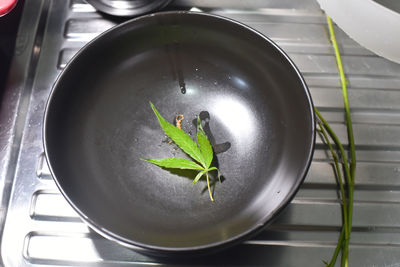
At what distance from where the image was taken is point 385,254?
2.74 ft

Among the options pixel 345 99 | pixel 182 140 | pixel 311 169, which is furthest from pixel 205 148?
pixel 345 99

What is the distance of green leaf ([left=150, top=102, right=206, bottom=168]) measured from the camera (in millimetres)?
802

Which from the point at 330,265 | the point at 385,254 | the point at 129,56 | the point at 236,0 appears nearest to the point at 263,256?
the point at 330,265

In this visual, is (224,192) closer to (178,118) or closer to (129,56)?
(178,118)

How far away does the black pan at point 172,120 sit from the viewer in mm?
744

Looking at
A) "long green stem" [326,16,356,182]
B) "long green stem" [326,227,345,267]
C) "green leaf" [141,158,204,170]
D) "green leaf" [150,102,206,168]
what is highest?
"long green stem" [326,16,356,182]

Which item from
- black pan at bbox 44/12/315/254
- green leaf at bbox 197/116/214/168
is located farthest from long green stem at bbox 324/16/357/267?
green leaf at bbox 197/116/214/168

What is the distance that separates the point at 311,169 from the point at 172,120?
32 cm

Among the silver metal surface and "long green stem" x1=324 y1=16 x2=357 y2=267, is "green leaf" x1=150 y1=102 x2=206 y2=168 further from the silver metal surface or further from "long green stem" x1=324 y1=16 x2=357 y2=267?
"long green stem" x1=324 y1=16 x2=357 y2=267

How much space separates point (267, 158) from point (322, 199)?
6.6 inches

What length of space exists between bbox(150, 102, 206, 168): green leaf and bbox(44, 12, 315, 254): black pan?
0.14ft

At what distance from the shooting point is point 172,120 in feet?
2.88

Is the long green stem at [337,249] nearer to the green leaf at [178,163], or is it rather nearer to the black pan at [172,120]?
the black pan at [172,120]

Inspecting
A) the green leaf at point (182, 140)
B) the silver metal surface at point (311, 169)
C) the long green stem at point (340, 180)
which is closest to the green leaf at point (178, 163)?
the green leaf at point (182, 140)
